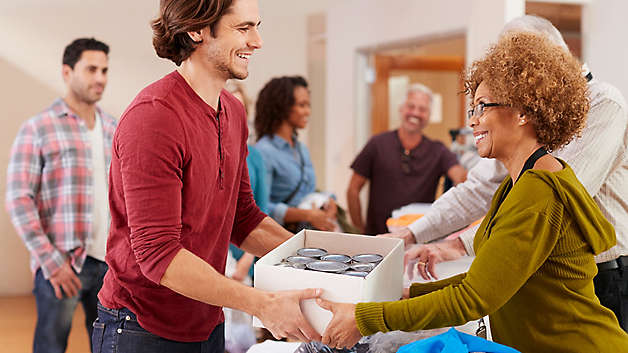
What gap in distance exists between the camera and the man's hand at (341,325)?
126cm

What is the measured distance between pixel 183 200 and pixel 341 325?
426mm

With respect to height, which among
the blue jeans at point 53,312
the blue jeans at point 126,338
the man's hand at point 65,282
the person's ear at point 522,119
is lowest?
the blue jeans at point 53,312

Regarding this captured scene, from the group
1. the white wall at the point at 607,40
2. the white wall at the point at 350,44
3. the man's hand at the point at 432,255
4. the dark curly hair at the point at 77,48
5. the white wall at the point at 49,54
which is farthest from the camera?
the white wall at the point at 350,44

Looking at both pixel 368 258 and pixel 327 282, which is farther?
pixel 368 258

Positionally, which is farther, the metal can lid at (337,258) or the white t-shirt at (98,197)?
the white t-shirt at (98,197)

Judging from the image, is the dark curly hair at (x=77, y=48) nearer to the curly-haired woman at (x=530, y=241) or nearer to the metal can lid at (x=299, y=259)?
the metal can lid at (x=299, y=259)

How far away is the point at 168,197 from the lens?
1.26 m

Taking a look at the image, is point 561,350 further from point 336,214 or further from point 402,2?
point 402,2

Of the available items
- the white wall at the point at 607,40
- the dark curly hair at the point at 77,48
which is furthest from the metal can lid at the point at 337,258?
the white wall at the point at 607,40

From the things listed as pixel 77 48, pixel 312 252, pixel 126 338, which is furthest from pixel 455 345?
pixel 77 48

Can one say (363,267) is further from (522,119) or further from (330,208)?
(330,208)

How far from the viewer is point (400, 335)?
1553 mm

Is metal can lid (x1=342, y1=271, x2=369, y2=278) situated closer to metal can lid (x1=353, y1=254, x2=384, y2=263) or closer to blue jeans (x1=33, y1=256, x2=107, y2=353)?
metal can lid (x1=353, y1=254, x2=384, y2=263)

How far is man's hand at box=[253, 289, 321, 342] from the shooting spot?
1282 millimetres
